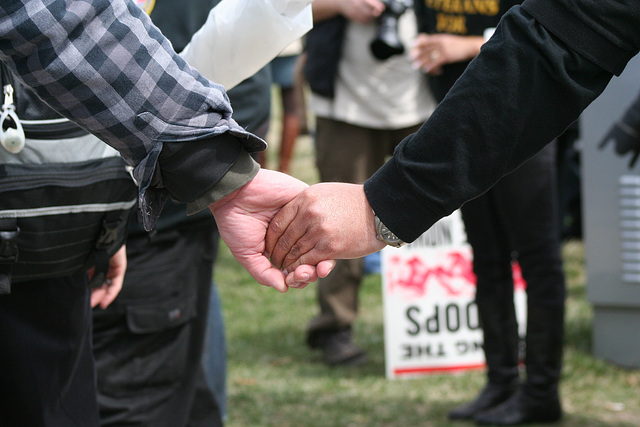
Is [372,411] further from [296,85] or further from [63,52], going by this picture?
[296,85]

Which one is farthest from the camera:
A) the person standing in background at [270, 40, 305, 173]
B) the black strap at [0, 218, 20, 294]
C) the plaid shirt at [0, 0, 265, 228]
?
the person standing in background at [270, 40, 305, 173]

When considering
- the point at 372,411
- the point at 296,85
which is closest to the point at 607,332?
the point at 372,411

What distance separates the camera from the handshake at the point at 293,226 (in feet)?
5.32

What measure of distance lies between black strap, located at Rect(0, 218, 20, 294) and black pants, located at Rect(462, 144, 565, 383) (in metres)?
1.79

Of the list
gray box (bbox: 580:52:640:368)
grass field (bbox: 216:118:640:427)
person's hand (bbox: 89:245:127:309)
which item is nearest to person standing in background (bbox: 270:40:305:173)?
grass field (bbox: 216:118:640:427)

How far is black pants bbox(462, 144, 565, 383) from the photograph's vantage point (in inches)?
114

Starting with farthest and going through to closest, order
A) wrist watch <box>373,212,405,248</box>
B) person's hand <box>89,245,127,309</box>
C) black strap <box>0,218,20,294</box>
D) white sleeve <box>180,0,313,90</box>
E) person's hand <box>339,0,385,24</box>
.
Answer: person's hand <box>339,0,385,24</box> < person's hand <box>89,245,127,309</box> < white sleeve <box>180,0,313,90</box> < wrist watch <box>373,212,405,248</box> < black strap <box>0,218,20,294</box>

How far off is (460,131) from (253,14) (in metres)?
0.55

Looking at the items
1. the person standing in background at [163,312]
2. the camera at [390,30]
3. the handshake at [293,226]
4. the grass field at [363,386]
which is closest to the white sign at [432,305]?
the grass field at [363,386]

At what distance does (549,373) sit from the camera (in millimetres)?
3004

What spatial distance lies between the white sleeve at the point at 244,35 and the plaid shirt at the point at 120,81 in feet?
1.08

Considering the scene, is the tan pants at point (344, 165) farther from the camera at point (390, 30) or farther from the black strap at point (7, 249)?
the black strap at point (7, 249)

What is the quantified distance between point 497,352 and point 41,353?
1.90m

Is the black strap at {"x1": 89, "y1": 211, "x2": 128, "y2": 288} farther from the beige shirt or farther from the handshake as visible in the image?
the beige shirt
